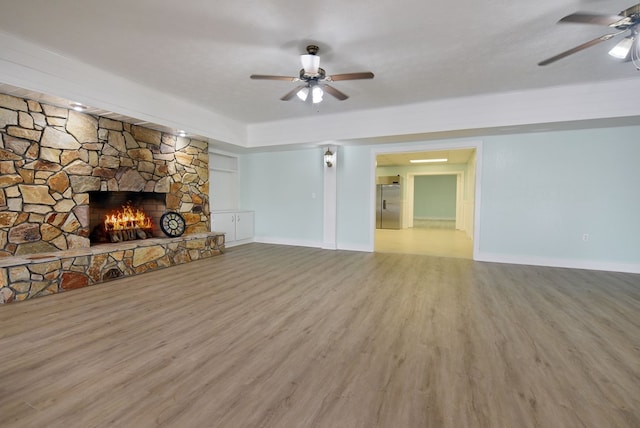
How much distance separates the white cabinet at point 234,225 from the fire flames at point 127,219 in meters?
1.29

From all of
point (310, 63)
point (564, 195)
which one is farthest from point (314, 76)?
point (564, 195)

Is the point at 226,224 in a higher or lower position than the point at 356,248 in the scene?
higher

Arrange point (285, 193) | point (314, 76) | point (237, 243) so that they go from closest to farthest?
point (314, 76) → point (237, 243) → point (285, 193)

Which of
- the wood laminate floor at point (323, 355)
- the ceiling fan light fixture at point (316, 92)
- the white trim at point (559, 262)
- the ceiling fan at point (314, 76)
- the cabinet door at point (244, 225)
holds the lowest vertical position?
the wood laminate floor at point (323, 355)

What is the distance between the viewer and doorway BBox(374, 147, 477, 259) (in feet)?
22.6

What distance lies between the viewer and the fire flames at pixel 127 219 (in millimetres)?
4816

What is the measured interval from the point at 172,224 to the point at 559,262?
677cm

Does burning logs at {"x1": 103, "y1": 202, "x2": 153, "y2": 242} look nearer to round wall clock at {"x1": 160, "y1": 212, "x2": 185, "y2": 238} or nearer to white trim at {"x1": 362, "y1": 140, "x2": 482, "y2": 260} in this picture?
round wall clock at {"x1": 160, "y1": 212, "x2": 185, "y2": 238}

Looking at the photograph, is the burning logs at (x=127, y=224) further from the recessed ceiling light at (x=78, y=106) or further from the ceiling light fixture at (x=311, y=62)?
the ceiling light fixture at (x=311, y=62)

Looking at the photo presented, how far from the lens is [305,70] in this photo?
10.0ft

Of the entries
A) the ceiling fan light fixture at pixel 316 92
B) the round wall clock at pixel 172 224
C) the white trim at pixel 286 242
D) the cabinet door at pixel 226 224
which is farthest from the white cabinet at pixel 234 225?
the ceiling fan light fixture at pixel 316 92

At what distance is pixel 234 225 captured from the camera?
671cm

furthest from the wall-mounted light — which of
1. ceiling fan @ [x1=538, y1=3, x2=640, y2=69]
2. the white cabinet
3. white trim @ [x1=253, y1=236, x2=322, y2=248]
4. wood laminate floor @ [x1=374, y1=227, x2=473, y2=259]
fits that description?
ceiling fan @ [x1=538, y1=3, x2=640, y2=69]

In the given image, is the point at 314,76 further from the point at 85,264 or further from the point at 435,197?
the point at 435,197
